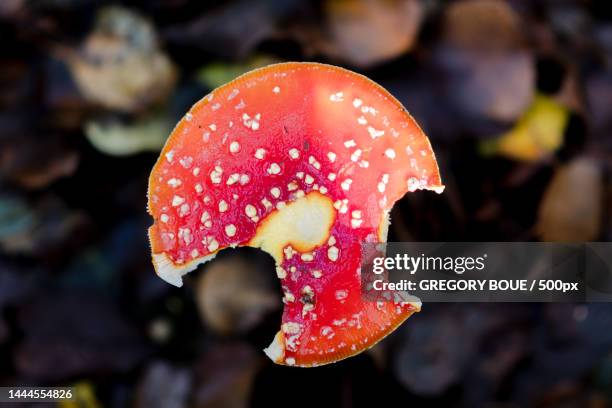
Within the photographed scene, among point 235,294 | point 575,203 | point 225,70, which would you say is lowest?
point 235,294

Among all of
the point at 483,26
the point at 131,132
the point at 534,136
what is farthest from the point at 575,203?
the point at 131,132

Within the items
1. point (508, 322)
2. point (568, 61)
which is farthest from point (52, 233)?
point (568, 61)

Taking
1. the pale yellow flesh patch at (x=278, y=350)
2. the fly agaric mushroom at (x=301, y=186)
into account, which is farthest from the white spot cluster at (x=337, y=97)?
the pale yellow flesh patch at (x=278, y=350)

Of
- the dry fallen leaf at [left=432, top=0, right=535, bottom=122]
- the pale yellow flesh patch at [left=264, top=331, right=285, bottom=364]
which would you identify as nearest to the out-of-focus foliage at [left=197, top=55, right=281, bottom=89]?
the dry fallen leaf at [left=432, top=0, right=535, bottom=122]

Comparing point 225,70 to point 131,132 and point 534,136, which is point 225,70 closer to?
point 131,132

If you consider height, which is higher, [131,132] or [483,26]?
[483,26]

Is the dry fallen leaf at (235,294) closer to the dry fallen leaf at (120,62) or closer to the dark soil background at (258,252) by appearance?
the dark soil background at (258,252)
